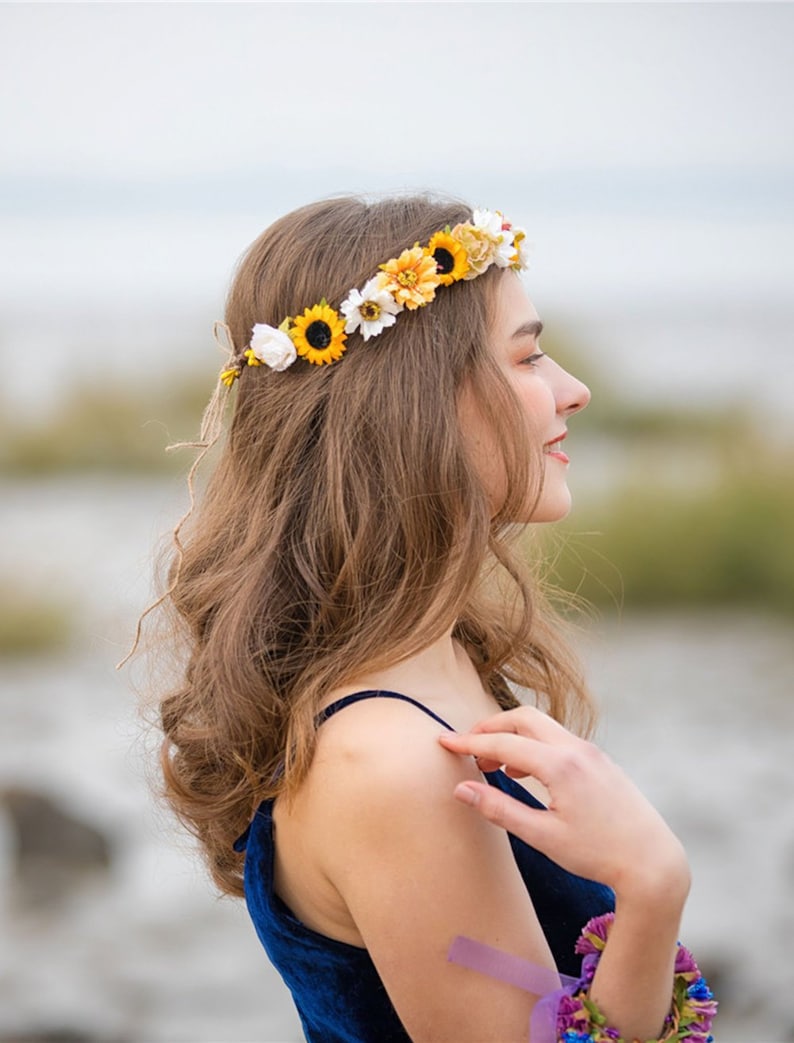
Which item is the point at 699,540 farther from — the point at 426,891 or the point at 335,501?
the point at 426,891

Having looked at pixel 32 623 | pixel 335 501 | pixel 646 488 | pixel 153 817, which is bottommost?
pixel 32 623

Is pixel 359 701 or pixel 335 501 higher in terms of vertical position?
pixel 335 501

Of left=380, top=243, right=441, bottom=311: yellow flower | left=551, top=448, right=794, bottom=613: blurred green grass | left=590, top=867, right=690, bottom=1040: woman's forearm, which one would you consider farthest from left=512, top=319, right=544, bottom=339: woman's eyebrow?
left=551, top=448, right=794, bottom=613: blurred green grass

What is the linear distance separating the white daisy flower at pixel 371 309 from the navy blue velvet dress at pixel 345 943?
395 mm

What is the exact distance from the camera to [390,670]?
128 cm

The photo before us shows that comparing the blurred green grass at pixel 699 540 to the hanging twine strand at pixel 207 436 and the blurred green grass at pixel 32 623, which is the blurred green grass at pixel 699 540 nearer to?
the blurred green grass at pixel 32 623

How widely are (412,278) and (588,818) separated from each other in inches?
23.6

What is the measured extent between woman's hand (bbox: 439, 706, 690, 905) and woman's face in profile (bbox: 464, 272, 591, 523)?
0.34 m

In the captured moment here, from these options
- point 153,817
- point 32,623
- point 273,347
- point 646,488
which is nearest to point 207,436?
point 273,347

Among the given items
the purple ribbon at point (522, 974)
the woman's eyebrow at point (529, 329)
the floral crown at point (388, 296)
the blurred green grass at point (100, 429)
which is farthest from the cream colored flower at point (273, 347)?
the blurred green grass at point (100, 429)

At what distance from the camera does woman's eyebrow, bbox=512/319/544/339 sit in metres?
1.33

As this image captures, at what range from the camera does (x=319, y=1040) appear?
1345mm

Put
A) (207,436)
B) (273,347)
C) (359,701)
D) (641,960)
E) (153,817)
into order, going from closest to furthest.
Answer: (641,960) < (359,701) < (273,347) < (207,436) < (153,817)

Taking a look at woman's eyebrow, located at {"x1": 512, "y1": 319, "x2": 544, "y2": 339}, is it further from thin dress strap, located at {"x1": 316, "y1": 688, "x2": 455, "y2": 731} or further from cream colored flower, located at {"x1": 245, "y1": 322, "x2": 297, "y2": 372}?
thin dress strap, located at {"x1": 316, "y1": 688, "x2": 455, "y2": 731}
